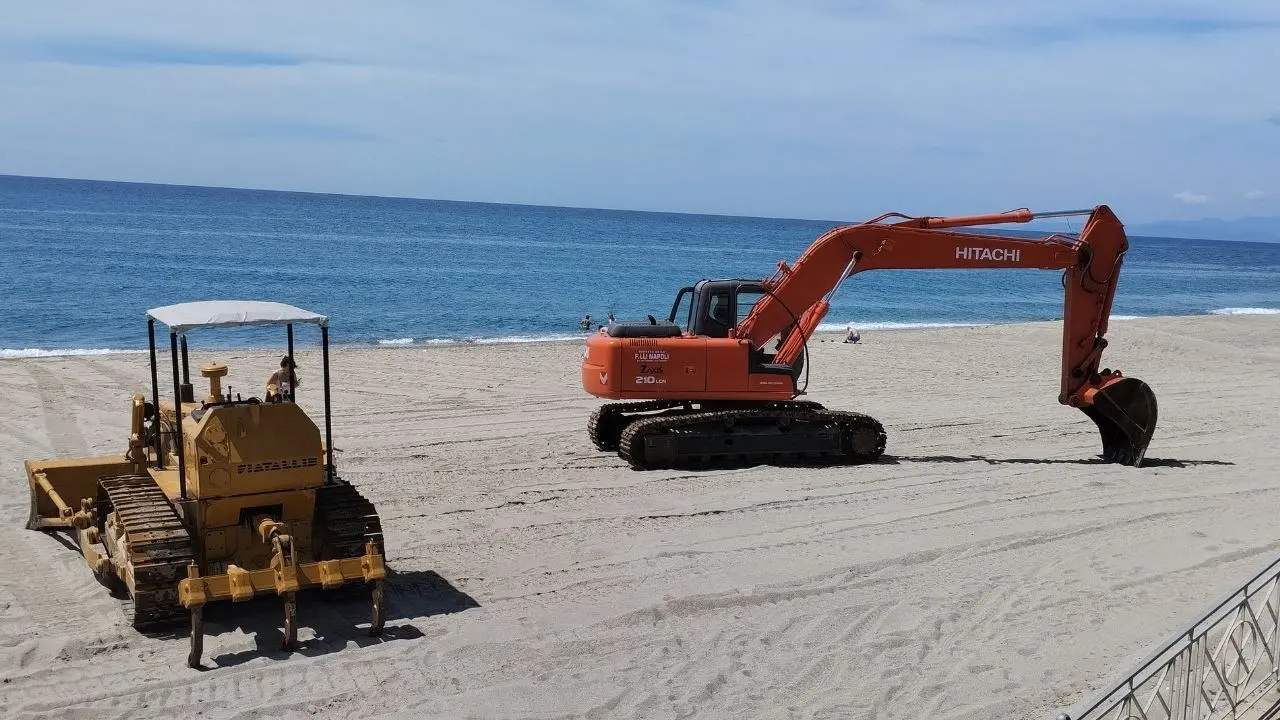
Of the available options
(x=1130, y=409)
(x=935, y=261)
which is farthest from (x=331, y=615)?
(x=1130, y=409)

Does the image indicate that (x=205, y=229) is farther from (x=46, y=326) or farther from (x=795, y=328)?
(x=795, y=328)

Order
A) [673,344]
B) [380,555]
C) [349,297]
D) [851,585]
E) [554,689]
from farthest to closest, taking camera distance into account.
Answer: [349,297] → [673,344] → [851,585] → [380,555] → [554,689]

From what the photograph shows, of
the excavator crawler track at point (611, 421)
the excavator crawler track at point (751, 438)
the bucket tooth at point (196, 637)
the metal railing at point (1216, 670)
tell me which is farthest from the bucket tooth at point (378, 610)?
the excavator crawler track at point (611, 421)

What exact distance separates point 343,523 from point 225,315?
75.0 inches

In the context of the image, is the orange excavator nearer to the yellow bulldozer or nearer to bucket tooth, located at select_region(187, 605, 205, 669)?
the yellow bulldozer

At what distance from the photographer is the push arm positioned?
1428 cm

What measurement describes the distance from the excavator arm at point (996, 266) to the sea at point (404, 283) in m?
17.9

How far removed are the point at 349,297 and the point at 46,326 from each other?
47.2ft

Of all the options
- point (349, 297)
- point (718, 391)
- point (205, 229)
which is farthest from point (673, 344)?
point (205, 229)

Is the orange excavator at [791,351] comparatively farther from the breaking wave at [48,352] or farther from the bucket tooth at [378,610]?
the breaking wave at [48,352]

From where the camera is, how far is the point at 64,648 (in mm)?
8086

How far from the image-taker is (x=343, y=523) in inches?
354

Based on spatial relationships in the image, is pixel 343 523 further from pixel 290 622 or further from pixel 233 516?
pixel 290 622

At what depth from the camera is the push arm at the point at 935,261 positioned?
14.3 meters
